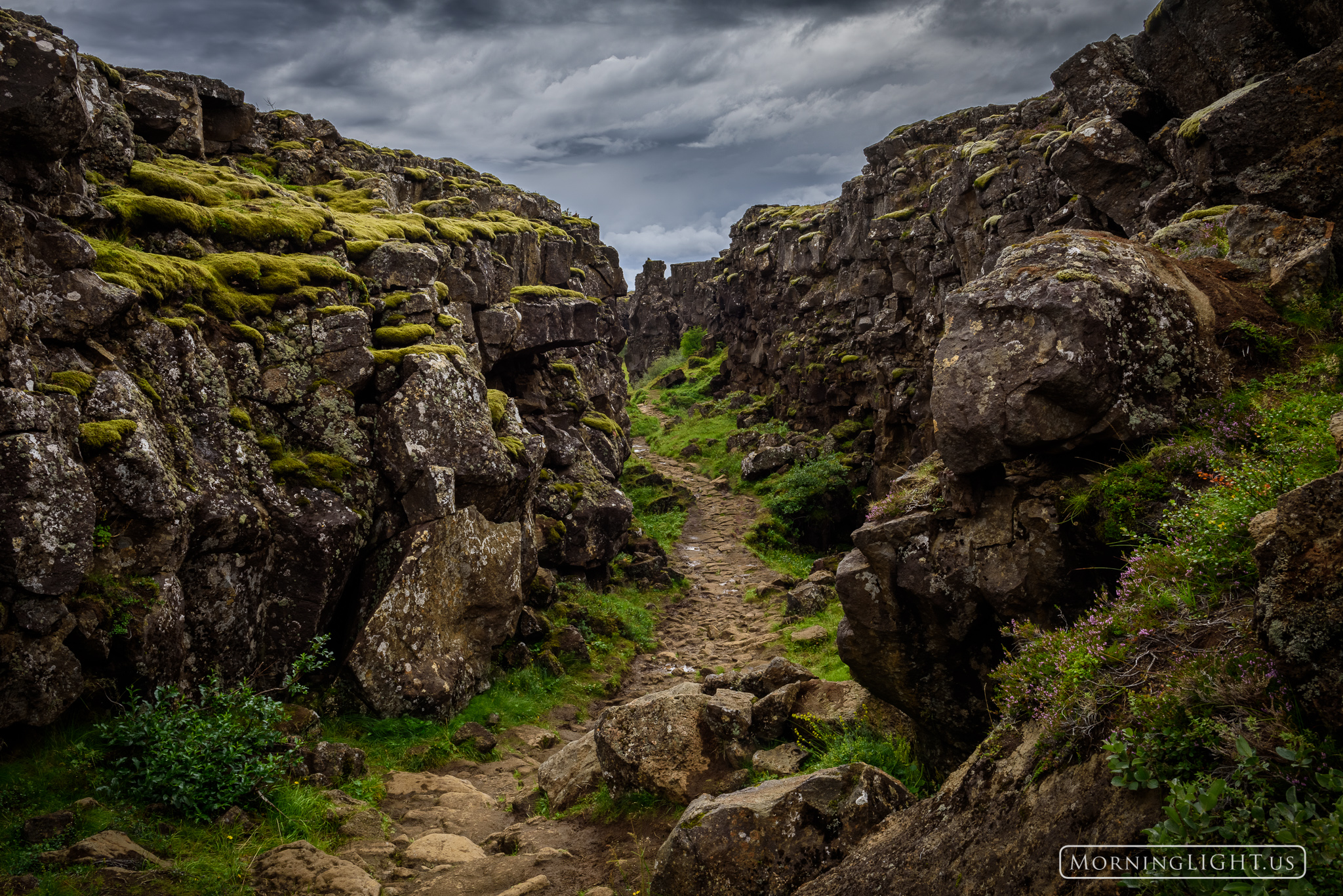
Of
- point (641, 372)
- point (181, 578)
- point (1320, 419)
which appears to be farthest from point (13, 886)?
point (641, 372)

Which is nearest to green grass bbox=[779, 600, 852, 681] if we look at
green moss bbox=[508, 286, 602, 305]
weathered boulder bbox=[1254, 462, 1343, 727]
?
weathered boulder bbox=[1254, 462, 1343, 727]

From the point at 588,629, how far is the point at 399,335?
10.4 meters

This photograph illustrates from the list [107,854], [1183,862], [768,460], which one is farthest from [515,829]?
[768,460]

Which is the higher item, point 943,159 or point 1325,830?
point 943,159

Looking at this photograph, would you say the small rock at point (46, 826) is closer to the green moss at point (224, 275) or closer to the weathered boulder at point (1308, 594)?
the green moss at point (224, 275)

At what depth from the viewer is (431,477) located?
595 inches

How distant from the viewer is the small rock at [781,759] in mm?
9953

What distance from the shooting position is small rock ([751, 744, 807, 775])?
32.7ft

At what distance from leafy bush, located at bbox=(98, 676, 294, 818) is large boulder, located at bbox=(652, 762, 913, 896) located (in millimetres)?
5744

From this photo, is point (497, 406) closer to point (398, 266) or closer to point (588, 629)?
point (398, 266)

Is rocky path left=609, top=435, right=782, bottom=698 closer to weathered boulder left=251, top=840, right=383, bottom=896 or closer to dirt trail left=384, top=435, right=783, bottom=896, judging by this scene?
dirt trail left=384, top=435, right=783, bottom=896

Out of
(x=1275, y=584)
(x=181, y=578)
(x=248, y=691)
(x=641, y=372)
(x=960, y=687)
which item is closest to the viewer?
(x=1275, y=584)

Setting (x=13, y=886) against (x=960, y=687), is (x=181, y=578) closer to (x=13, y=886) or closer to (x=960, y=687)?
(x=13, y=886)

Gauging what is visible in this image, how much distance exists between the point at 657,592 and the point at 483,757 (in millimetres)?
13134
